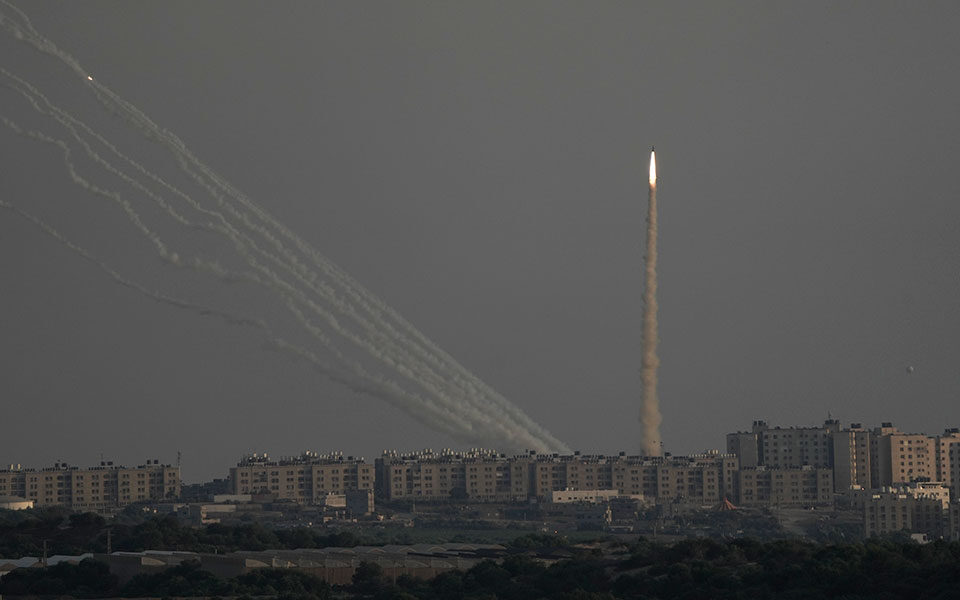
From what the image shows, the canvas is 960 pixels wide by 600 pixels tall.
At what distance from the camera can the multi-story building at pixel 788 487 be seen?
190m

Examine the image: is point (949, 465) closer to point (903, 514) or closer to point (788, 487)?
point (788, 487)

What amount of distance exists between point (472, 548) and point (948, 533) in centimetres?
4997

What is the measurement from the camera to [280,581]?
83.4 metres

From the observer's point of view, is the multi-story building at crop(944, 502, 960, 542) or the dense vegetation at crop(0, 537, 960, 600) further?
the multi-story building at crop(944, 502, 960, 542)

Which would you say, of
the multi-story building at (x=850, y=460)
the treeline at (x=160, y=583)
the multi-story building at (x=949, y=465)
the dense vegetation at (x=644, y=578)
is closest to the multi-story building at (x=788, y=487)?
the multi-story building at (x=850, y=460)

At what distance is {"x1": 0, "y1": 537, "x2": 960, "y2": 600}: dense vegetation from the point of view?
7250 centimetres

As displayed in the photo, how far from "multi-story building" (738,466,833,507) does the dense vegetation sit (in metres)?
98.4

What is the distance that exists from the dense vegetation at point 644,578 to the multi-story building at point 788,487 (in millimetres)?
98363

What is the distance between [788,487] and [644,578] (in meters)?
113

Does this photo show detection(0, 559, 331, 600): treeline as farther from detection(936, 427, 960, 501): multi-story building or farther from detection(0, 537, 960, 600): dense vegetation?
detection(936, 427, 960, 501): multi-story building

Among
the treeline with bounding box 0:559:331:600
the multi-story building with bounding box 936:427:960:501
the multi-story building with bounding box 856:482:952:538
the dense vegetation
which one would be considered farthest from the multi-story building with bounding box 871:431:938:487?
the treeline with bounding box 0:559:331:600

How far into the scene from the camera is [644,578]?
80562 mm

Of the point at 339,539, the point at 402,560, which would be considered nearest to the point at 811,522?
the point at 339,539

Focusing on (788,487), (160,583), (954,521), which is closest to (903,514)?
(954,521)
